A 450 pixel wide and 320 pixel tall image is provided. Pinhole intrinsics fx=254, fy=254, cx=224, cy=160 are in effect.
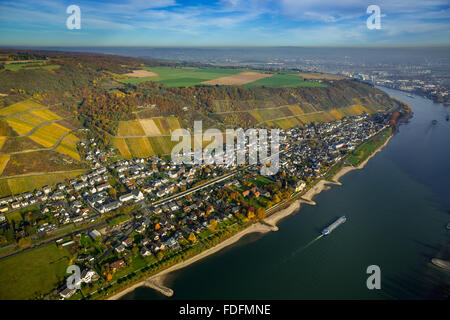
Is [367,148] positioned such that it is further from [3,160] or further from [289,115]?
[3,160]

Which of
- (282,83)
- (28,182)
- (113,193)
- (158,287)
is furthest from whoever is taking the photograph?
(282,83)

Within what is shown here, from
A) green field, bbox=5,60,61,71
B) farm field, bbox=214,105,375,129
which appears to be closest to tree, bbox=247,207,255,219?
farm field, bbox=214,105,375,129

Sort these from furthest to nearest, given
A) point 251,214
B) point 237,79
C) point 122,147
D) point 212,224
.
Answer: point 237,79, point 122,147, point 251,214, point 212,224

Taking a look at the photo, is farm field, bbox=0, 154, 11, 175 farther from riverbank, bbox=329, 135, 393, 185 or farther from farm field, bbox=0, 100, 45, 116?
riverbank, bbox=329, 135, 393, 185

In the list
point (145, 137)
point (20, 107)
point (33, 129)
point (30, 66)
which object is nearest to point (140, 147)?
point (145, 137)

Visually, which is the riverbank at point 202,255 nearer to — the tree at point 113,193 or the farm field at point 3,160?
the tree at point 113,193

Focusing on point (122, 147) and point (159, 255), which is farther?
point (122, 147)

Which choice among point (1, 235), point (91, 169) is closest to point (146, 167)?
point (91, 169)

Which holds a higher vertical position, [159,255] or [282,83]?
[282,83]
